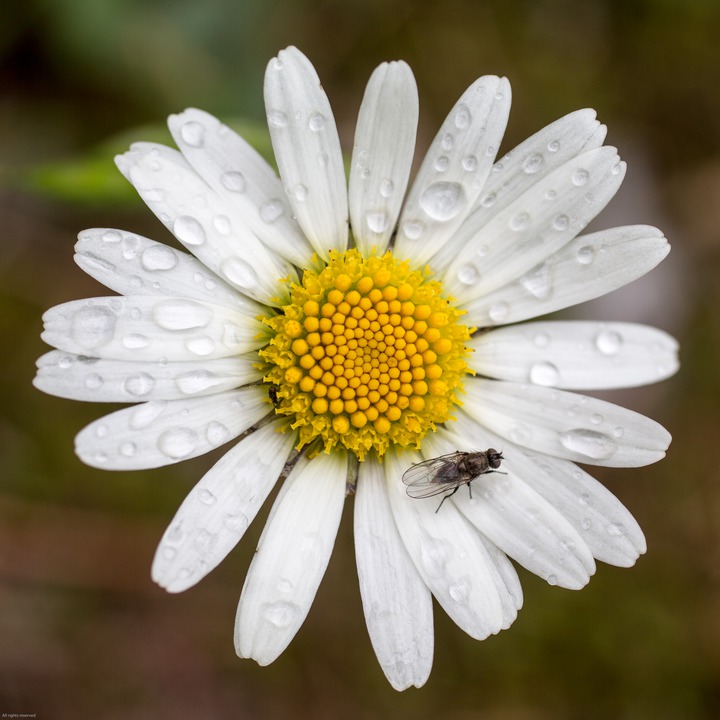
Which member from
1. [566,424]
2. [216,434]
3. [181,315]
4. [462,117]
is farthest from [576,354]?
[181,315]

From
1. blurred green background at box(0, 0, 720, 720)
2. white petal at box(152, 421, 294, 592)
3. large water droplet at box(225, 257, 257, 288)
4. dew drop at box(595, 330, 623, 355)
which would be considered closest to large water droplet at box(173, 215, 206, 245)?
large water droplet at box(225, 257, 257, 288)

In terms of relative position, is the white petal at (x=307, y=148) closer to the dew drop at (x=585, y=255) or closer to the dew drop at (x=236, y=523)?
the dew drop at (x=585, y=255)

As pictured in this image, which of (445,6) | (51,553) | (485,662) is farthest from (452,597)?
(445,6)

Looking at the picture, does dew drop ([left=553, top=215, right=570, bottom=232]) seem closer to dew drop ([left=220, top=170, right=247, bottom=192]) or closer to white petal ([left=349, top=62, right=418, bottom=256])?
white petal ([left=349, top=62, right=418, bottom=256])

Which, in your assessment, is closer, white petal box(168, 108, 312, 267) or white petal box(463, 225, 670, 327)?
white petal box(168, 108, 312, 267)

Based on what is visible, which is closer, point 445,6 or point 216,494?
point 216,494

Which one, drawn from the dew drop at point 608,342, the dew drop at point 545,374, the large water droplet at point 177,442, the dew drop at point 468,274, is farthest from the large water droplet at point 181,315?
the dew drop at point 608,342

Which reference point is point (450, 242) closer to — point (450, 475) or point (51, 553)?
point (450, 475)
